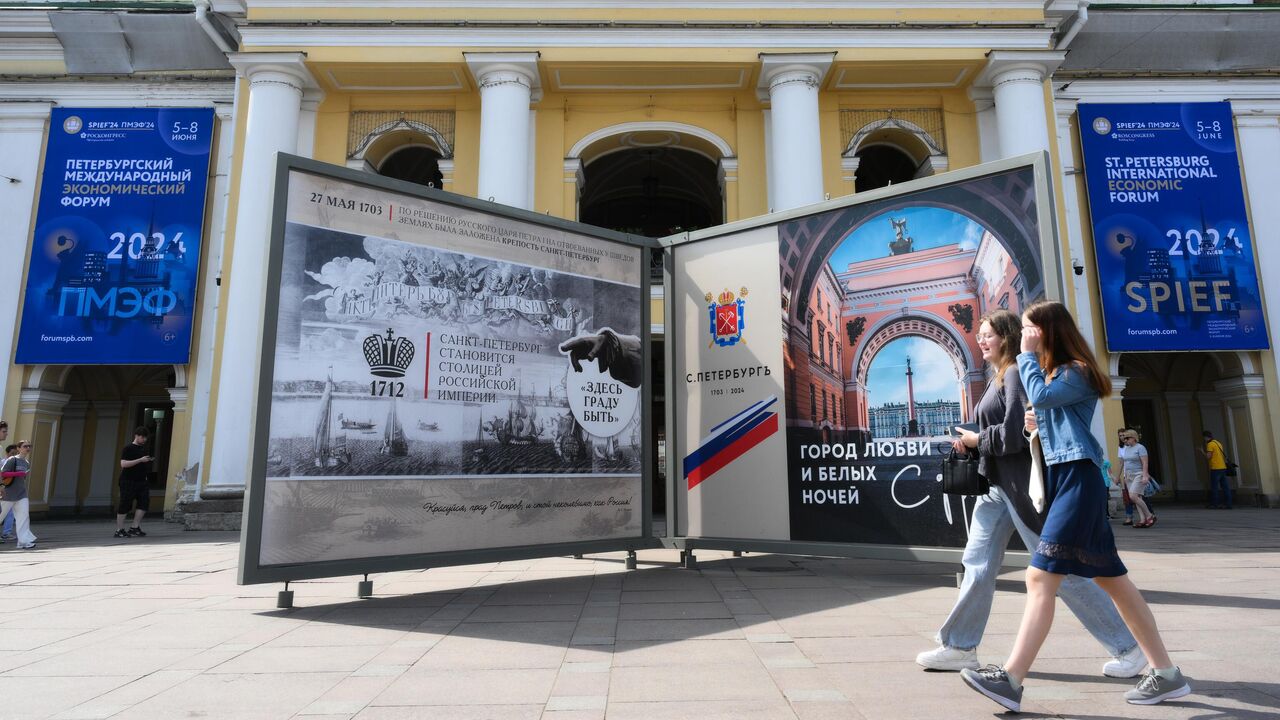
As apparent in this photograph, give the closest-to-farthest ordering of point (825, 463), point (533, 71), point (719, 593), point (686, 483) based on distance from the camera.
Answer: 1. point (719, 593)
2. point (825, 463)
3. point (686, 483)
4. point (533, 71)

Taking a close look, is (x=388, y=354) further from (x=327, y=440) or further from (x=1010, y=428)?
(x=1010, y=428)

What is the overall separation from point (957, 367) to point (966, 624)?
126 inches

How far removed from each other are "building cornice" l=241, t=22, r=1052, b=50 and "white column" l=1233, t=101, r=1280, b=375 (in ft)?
22.3

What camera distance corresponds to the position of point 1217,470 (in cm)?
1622

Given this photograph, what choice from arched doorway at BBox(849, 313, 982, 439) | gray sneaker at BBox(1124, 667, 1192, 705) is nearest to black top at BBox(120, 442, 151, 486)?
arched doorway at BBox(849, 313, 982, 439)

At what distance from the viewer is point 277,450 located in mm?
5555

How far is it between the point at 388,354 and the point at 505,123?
10.0 metres

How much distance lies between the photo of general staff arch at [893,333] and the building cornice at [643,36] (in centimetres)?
957

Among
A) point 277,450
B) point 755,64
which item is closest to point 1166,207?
point 755,64

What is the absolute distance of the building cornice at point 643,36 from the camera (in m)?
15.2

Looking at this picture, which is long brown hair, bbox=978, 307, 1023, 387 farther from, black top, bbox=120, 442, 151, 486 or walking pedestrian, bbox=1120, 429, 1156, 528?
black top, bbox=120, 442, 151, 486

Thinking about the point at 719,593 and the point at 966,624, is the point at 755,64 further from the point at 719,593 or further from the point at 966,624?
the point at 966,624

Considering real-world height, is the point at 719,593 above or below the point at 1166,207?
below

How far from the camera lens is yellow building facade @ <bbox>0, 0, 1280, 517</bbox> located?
15.0 m
